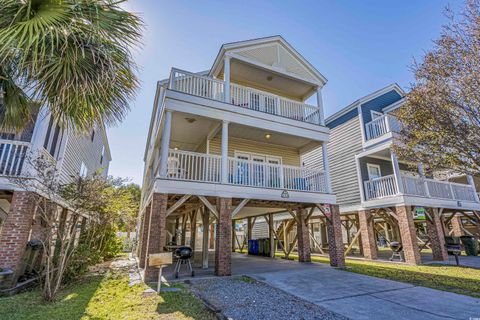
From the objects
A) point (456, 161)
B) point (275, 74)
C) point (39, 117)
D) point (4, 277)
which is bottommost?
point (4, 277)

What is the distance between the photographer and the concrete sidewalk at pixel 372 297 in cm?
475

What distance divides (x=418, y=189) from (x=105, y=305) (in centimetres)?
1531

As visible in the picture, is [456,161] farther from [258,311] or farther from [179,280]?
[179,280]

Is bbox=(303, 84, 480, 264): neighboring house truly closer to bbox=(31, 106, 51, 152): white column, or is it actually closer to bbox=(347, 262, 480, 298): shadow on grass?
bbox=(347, 262, 480, 298): shadow on grass

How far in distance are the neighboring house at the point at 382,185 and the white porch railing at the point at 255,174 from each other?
4544 mm

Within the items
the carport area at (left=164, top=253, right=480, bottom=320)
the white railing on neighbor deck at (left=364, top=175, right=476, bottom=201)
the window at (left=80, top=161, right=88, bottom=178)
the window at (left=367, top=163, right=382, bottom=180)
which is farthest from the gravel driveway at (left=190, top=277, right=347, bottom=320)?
the window at (left=367, top=163, right=382, bottom=180)

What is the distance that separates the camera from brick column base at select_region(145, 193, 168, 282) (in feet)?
24.0

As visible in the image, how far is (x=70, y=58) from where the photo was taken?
14.0ft

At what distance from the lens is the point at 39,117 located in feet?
25.5

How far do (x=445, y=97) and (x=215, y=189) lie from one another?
24.7ft

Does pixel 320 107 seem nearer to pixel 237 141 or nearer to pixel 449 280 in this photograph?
pixel 237 141

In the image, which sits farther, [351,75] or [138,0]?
[351,75]

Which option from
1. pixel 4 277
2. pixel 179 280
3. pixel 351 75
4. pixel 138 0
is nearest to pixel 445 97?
pixel 351 75

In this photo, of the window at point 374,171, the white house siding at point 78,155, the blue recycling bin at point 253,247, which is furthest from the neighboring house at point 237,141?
the window at point 374,171
